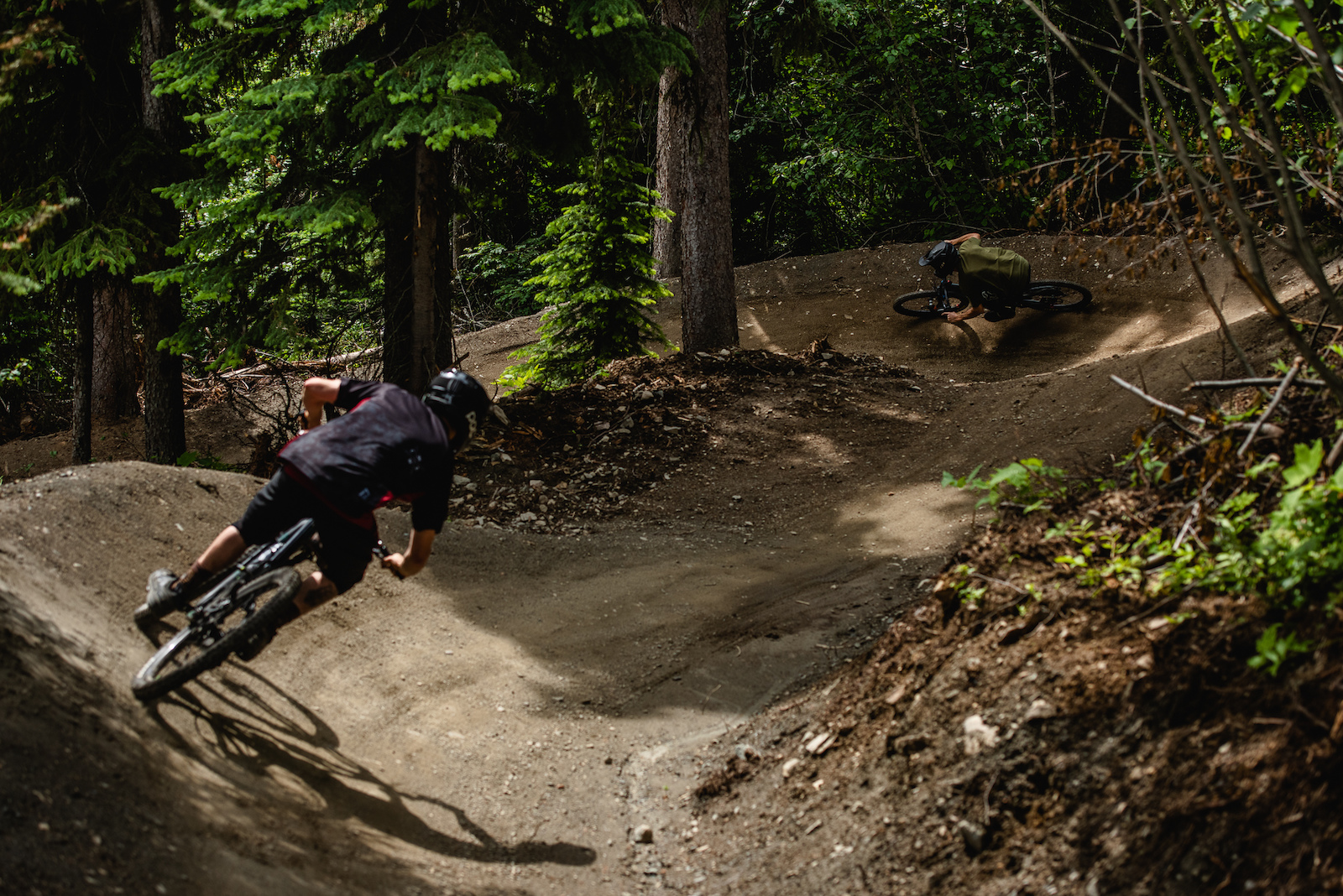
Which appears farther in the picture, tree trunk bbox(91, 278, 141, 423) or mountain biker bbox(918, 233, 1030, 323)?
tree trunk bbox(91, 278, 141, 423)

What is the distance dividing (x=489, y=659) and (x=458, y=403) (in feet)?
8.72

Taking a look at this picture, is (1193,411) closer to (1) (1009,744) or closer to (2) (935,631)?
(2) (935,631)

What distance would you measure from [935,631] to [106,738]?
3901 millimetres

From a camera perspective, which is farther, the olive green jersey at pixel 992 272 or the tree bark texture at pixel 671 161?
the olive green jersey at pixel 992 272

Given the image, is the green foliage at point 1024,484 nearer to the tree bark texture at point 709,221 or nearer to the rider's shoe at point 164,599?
the rider's shoe at point 164,599

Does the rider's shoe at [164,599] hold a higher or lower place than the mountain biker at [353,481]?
lower

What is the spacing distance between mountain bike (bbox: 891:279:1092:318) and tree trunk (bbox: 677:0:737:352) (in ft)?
15.2

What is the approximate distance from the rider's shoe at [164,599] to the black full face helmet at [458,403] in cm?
168

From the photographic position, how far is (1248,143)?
10.3 feet

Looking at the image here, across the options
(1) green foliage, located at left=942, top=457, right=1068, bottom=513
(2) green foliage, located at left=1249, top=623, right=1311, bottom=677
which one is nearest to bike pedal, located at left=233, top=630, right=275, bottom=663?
(1) green foliage, located at left=942, top=457, right=1068, bottom=513

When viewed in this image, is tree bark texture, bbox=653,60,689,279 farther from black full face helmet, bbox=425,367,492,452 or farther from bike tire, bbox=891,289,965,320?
black full face helmet, bbox=425,367,492,452

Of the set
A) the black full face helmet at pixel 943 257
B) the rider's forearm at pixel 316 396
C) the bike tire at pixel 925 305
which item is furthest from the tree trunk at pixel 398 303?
the bike tire at pixel 925 305

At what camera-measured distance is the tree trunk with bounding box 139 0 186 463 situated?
10.3m

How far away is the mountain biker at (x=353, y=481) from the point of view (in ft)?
14.2
